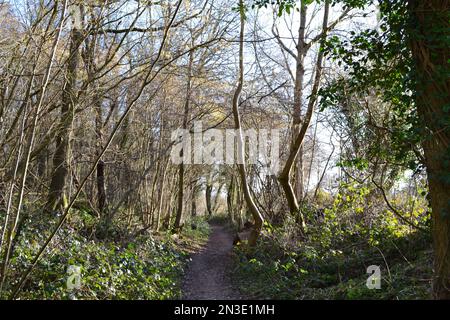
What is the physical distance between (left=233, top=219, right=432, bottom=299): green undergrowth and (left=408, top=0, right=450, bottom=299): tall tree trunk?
880mm

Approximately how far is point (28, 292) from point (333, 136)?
8.91m

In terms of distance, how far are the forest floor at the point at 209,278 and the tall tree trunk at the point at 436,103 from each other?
394 centimetres

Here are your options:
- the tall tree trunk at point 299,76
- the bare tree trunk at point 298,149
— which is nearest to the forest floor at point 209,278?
the bare tree trunk at point 298,149

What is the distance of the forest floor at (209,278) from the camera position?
7.47m

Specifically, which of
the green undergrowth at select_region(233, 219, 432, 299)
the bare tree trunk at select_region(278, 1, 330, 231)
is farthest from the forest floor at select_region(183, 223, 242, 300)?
the bare tree trunk at select_region(278, 1, 330, 231)

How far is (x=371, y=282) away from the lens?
5.72 m

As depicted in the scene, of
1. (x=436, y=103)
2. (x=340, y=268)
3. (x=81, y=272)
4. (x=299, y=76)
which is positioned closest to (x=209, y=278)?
(x=340, y=268)

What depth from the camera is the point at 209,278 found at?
362 inches

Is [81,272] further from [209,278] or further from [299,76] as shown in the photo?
[299,76]

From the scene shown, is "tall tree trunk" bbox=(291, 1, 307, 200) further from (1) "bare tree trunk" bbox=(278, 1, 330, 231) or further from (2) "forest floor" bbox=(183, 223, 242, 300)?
(2) "forest floor" bbox=(183, 223, 242, 300)

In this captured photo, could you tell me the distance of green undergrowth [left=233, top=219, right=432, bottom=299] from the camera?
18.2ft

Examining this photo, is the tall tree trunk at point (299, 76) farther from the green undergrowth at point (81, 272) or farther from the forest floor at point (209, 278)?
the green undergrowth at point (81, 272)

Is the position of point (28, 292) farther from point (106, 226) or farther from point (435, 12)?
point (435, 12)

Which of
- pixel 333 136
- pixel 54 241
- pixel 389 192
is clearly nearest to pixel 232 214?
pixel 333 136
